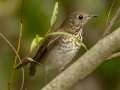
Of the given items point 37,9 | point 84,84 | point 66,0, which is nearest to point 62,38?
point 37,9

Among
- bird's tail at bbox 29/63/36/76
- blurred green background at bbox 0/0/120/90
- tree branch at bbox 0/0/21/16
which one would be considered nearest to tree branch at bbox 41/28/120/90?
bird's tail at bbox 29/63/36/76

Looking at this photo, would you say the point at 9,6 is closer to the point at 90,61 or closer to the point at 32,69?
the point at 32,69

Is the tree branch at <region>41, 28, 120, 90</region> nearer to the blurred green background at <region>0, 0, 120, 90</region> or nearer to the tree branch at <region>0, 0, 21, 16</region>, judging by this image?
the blurred green background at <region>0, 0, 120, 90</region>

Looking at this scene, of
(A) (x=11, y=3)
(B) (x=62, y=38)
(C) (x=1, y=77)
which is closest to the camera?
(B) (x=62, y=38)

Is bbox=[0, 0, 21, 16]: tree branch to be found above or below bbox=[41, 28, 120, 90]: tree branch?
below

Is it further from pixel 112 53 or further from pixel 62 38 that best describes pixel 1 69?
pixel 112 53
